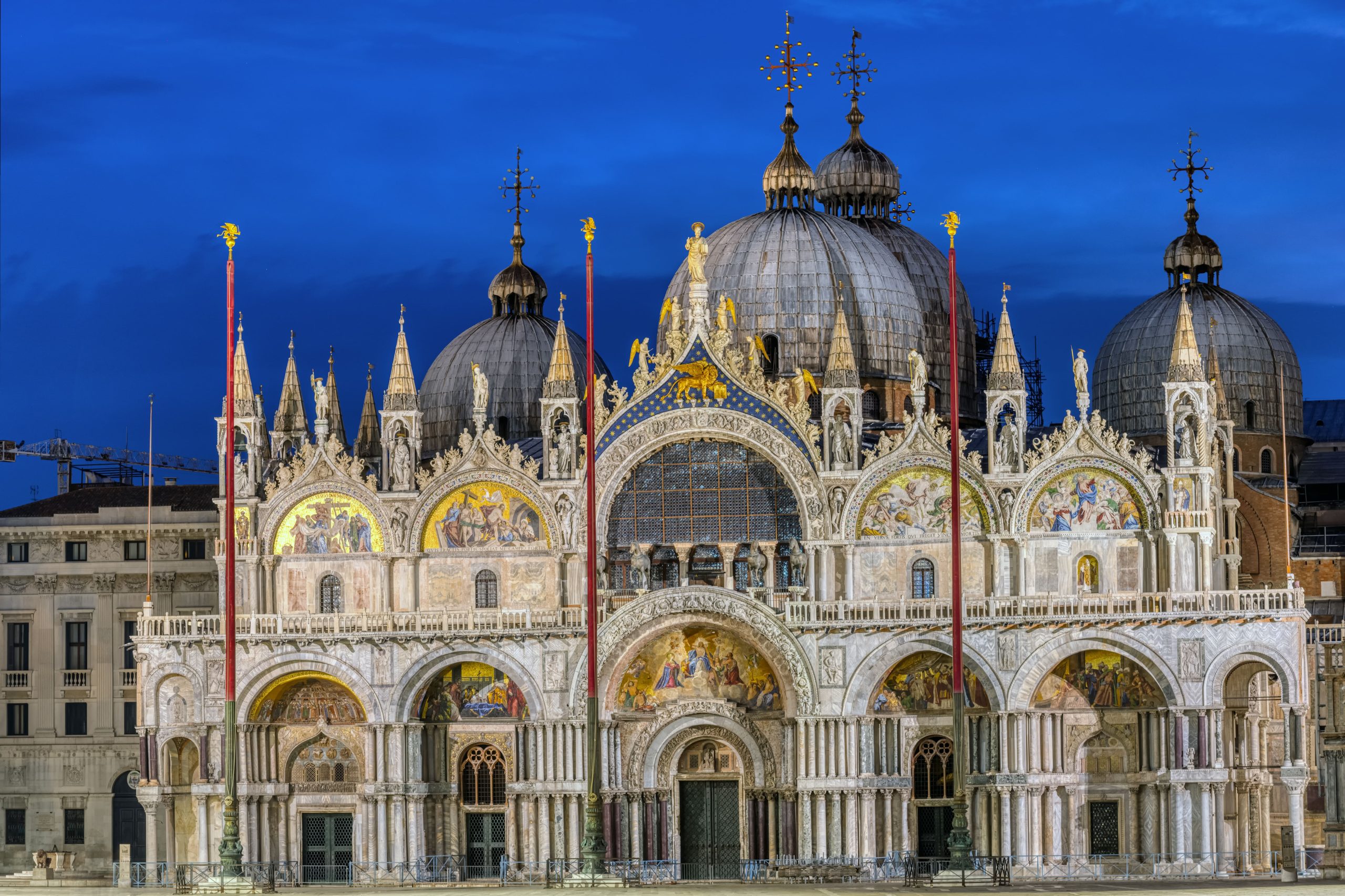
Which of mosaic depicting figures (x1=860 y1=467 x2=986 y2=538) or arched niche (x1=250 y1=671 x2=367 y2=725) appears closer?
mosaic depicting figures (x1=860 y1=467 x2=986 y2=538)

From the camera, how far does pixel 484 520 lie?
91.0 meters

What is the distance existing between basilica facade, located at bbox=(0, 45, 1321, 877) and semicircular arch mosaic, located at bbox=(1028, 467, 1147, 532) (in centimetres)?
9

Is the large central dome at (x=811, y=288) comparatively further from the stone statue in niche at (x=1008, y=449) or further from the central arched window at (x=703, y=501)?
the stone statue in niche at (x=1008, y=449)

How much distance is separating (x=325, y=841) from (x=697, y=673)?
11986 mm

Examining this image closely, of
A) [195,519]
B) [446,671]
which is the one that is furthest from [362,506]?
[195,519]

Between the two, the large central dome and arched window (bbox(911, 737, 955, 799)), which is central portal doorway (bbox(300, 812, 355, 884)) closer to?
arched window (bbox(911, 737, 955, 799))

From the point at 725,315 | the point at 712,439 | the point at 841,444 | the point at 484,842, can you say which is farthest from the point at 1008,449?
the point at 484,842

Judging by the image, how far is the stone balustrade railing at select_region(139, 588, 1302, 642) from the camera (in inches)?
3346

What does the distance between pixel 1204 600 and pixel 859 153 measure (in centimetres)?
2687

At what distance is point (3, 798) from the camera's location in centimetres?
10431

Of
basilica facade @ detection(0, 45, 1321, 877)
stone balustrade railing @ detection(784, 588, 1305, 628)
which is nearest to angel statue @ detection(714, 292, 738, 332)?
basilica facade @ detection(0, 45, 1321, 877)

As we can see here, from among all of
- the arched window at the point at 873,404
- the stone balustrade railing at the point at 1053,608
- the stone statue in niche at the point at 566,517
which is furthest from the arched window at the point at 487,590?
the arched window at the point at 873,404

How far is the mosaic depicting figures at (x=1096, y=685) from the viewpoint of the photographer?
86.5 metres

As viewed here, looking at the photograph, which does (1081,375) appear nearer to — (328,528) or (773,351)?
(773,351)
